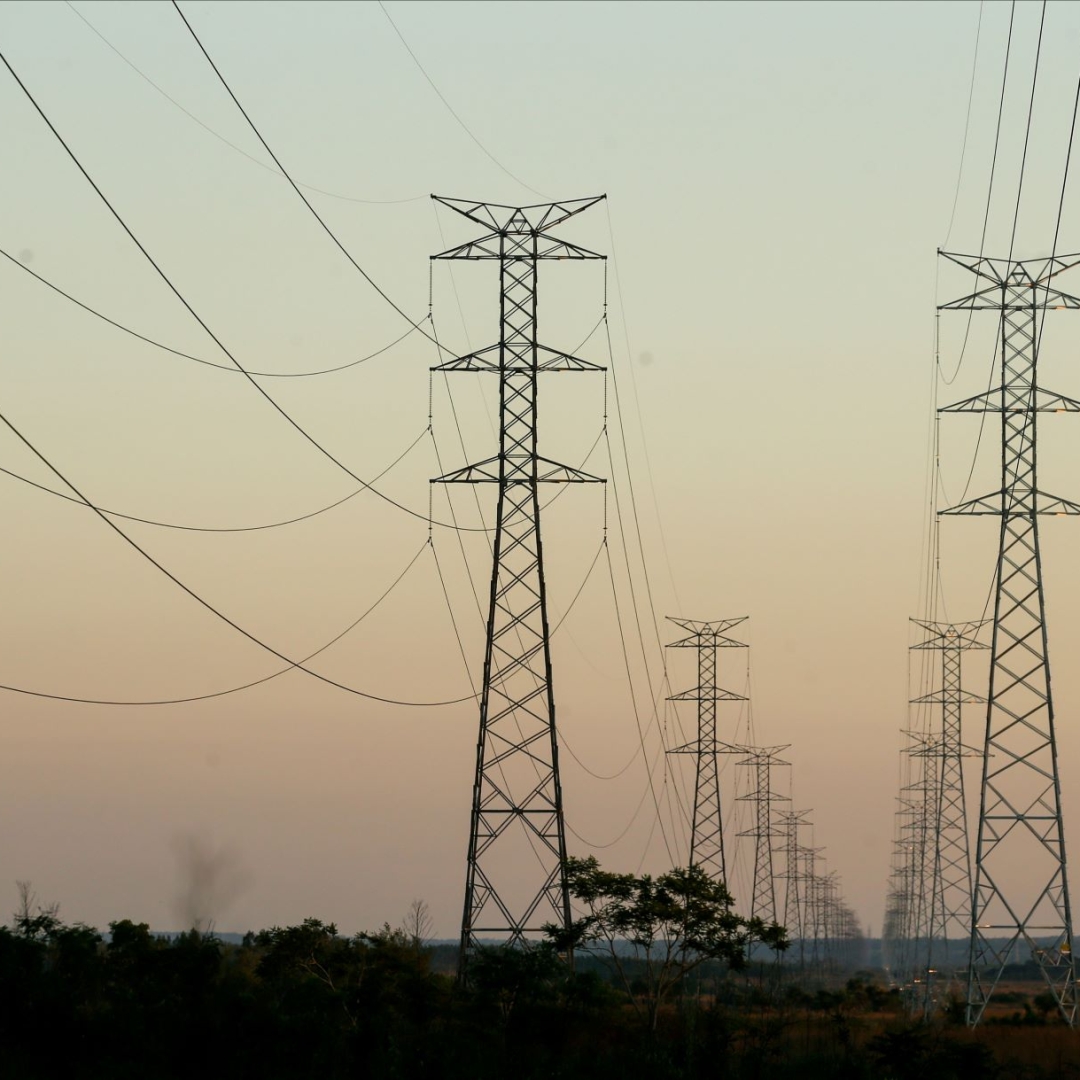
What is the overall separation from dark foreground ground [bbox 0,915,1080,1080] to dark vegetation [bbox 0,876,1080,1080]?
0.25ft

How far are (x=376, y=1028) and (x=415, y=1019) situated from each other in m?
3.86

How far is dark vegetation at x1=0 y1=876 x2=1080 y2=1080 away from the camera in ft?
172

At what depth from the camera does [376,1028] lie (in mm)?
55812

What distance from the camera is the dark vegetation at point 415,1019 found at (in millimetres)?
52531

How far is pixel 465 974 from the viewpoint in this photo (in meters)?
57.6

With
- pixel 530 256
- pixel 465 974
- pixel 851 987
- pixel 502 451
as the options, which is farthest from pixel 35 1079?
pixel 851 987

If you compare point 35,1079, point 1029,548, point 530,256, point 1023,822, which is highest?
point 530,256

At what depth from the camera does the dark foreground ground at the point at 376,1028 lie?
52312mm

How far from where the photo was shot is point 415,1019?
195ft

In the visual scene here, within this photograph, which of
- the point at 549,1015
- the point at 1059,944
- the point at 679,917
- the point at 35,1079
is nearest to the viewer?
the point at 35,1079

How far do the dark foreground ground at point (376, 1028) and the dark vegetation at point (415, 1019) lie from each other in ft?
0.25

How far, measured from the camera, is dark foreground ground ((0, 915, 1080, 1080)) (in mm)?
52312

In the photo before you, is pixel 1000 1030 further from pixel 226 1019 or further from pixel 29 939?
pixel 29 939

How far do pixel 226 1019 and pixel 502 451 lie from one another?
18.9 metres
